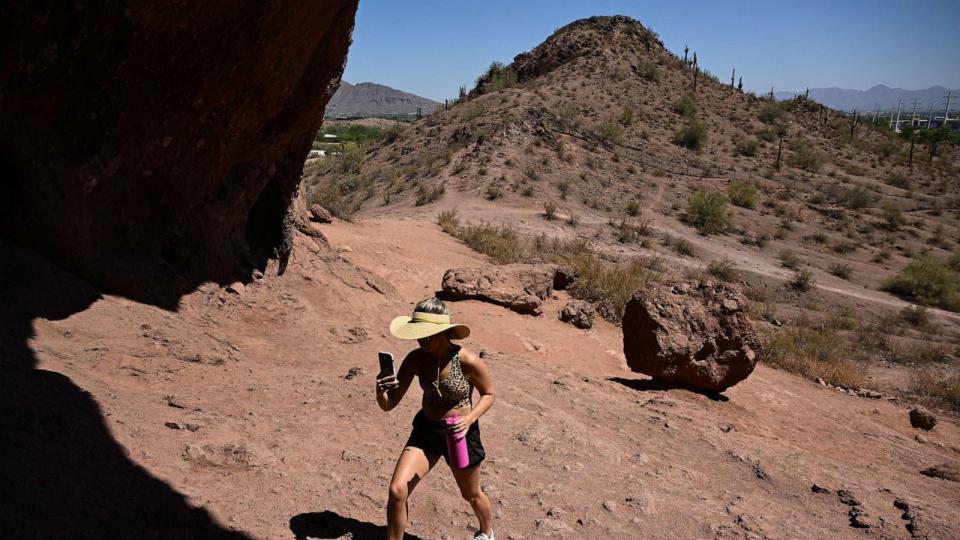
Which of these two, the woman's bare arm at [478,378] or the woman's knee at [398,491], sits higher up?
the woman's bare arm at [478,378]

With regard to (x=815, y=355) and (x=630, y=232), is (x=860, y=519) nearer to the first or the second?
(x=815, y=355)

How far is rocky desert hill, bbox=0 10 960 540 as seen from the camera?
Result: 312 cm

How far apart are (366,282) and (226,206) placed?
2.75 m

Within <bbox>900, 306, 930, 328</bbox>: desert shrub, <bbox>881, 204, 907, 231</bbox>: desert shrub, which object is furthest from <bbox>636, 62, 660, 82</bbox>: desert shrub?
Answer: <bbox>900, 306, 930, 328</bbox>: desert shrub

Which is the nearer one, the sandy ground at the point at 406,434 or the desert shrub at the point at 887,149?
the sandy ground at the point at 406,434

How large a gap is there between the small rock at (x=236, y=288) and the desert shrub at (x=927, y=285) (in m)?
16.5

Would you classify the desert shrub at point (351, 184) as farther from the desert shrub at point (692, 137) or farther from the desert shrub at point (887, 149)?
the desert shrub at point (887, 149)

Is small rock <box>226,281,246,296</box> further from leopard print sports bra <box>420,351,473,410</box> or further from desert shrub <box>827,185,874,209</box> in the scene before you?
desert shrub <box>827,185,874,209</box>

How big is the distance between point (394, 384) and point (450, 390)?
0.26 meters

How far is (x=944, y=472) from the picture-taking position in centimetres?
554

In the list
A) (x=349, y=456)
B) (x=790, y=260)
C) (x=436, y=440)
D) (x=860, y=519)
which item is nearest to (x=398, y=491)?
(x=436, y=440)

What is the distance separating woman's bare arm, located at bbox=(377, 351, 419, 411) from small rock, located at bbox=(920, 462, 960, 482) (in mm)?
5342

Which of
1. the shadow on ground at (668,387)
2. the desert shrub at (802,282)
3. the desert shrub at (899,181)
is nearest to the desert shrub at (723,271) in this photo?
the desert shrub at (802,282)

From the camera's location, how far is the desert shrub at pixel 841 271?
17.9 m
